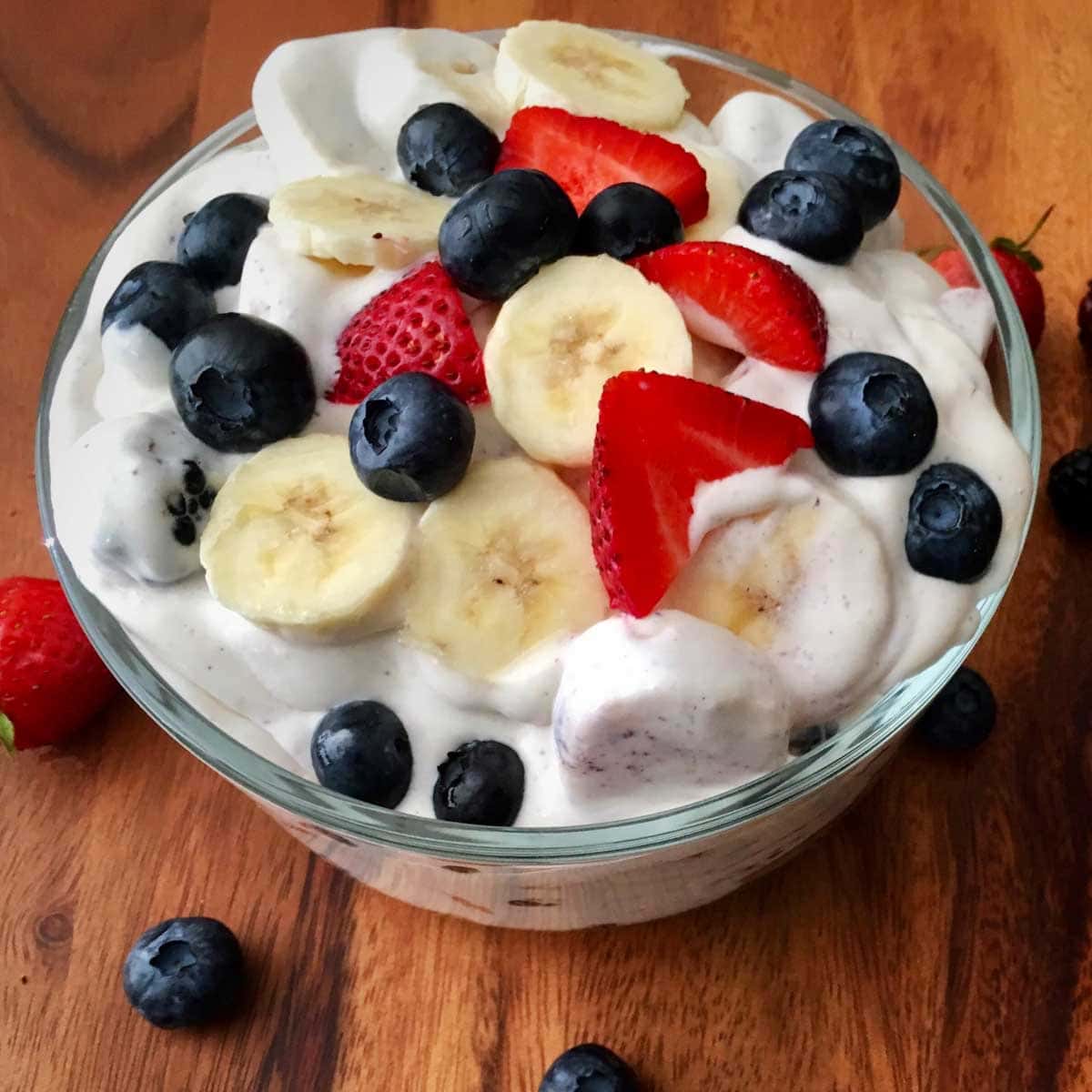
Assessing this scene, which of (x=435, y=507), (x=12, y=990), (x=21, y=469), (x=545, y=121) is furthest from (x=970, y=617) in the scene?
(x=21, y=469)

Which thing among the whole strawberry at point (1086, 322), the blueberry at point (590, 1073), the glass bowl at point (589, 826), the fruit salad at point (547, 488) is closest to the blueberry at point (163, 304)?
the fruit salad at point (547, 488)

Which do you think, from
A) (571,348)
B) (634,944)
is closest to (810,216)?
(571,348)

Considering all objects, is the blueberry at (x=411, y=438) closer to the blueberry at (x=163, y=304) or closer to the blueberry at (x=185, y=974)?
the blueberry at (x=163, y=304)

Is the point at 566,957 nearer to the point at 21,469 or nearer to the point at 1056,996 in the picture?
the point at 1056,996

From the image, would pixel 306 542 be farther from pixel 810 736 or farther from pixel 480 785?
pixel 810 736

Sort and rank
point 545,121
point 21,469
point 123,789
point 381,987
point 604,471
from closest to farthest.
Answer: point 604,471, point 545,121, point 381,987, point 123,789, point 21,469

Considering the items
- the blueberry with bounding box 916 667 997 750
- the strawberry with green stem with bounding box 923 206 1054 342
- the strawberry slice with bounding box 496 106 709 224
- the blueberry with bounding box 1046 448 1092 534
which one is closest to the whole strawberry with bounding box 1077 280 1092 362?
the strawberry with green stem with bounding box 923 206 1054 342

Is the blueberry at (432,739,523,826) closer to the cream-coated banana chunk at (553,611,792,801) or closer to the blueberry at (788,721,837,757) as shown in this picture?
the cream-coated banana chunk at (553,611,792,801)
